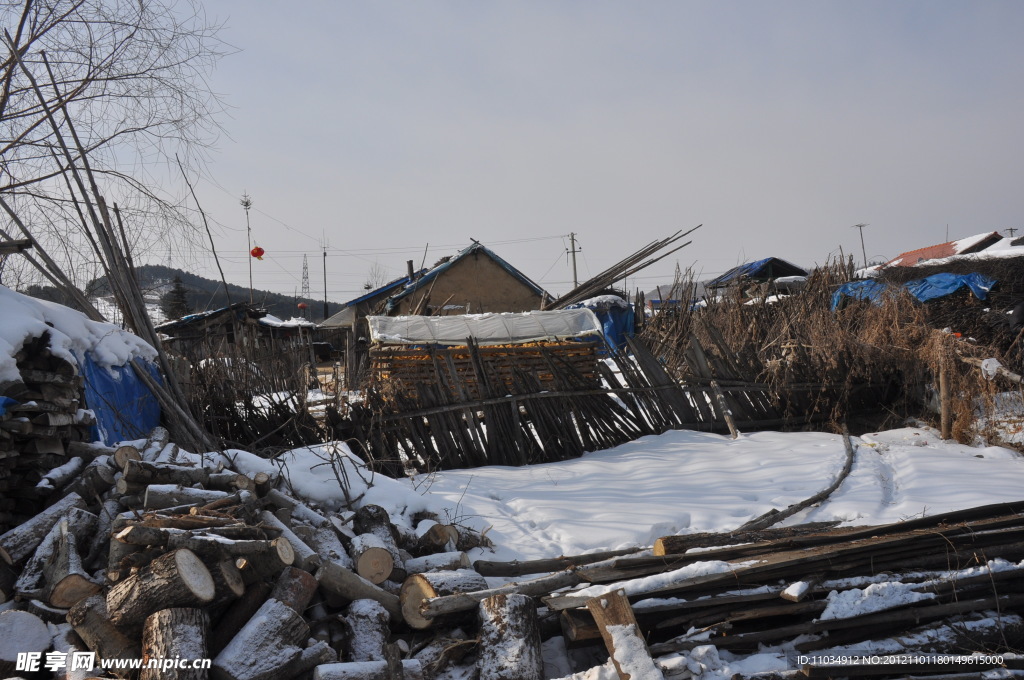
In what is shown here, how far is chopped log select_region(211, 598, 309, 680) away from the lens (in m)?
3.36

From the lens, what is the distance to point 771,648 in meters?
3.80

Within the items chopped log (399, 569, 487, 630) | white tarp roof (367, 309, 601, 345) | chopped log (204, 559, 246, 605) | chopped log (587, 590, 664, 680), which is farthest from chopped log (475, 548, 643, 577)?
white tarp roof (367, 309, 601, 345)

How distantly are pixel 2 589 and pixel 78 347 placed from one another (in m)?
3.08

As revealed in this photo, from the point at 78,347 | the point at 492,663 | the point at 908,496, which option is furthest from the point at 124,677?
the point at 908,496

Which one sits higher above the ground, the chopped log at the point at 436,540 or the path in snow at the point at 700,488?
the chopped log at the point at 436,540

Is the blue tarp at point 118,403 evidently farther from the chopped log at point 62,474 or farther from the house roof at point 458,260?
the house roof at point 458,260

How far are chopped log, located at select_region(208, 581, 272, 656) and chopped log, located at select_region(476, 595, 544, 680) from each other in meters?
1.22

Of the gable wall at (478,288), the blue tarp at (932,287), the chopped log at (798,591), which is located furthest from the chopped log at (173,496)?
the gable wall at (478,288)

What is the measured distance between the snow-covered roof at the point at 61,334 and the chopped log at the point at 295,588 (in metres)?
2.37

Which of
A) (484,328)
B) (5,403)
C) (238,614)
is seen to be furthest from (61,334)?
(484,328)

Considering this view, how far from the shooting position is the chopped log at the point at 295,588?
3.88 meters

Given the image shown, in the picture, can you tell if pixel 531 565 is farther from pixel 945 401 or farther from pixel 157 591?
pixel 945 401

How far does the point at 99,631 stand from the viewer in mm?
3562

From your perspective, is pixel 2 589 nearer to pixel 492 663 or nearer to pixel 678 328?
pixel 492 663
